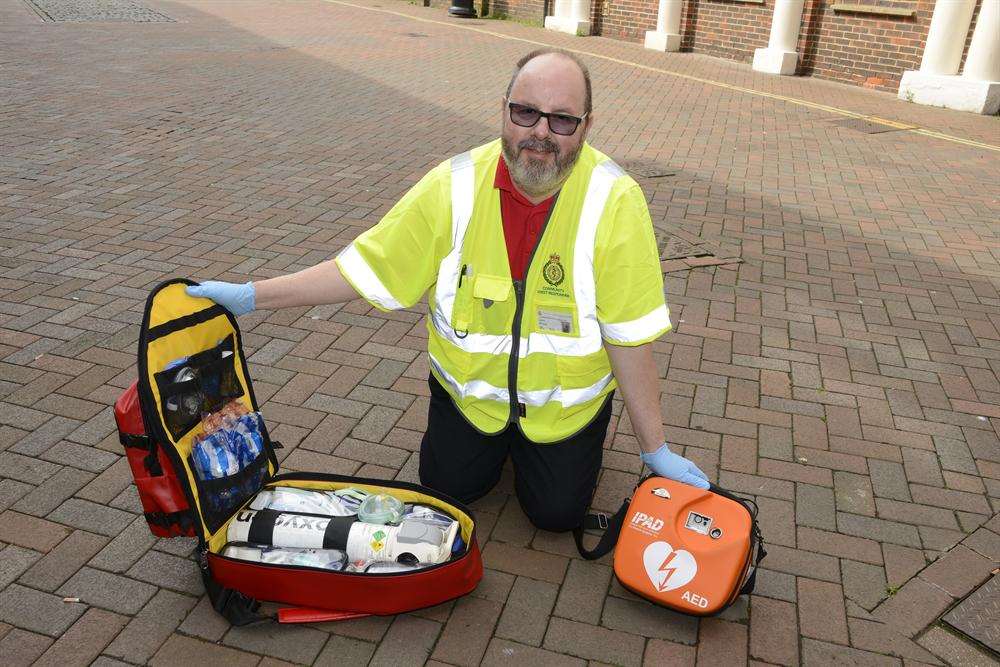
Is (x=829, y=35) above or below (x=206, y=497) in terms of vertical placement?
above

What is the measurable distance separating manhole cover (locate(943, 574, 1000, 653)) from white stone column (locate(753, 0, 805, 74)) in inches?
458

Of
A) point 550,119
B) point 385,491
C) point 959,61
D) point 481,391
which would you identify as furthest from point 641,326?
point 959,61

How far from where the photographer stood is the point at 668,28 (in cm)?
1529

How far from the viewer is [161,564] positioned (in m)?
2.96

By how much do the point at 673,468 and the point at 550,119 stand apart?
1.26 metres

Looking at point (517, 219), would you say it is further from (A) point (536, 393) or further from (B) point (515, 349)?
(A) point (536, 393)

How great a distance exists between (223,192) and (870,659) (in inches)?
233

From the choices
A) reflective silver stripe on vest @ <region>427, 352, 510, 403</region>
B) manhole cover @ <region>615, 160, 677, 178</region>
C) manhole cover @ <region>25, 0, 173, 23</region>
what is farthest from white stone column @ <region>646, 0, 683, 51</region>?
reflective silver stripe on vest @ <region>427, 352, 510, 403</region>

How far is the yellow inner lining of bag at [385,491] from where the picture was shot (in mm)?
2826

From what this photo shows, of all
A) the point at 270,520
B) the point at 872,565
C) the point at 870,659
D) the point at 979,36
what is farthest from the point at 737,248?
the point at 979,36

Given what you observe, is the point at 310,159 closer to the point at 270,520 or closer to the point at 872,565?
the point at 270,520

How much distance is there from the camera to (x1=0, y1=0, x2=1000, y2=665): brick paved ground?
276 cm

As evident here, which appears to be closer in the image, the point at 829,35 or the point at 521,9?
the point at 829,35

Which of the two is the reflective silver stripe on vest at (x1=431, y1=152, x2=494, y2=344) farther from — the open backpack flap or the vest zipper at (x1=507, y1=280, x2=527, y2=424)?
the open backpack flap
